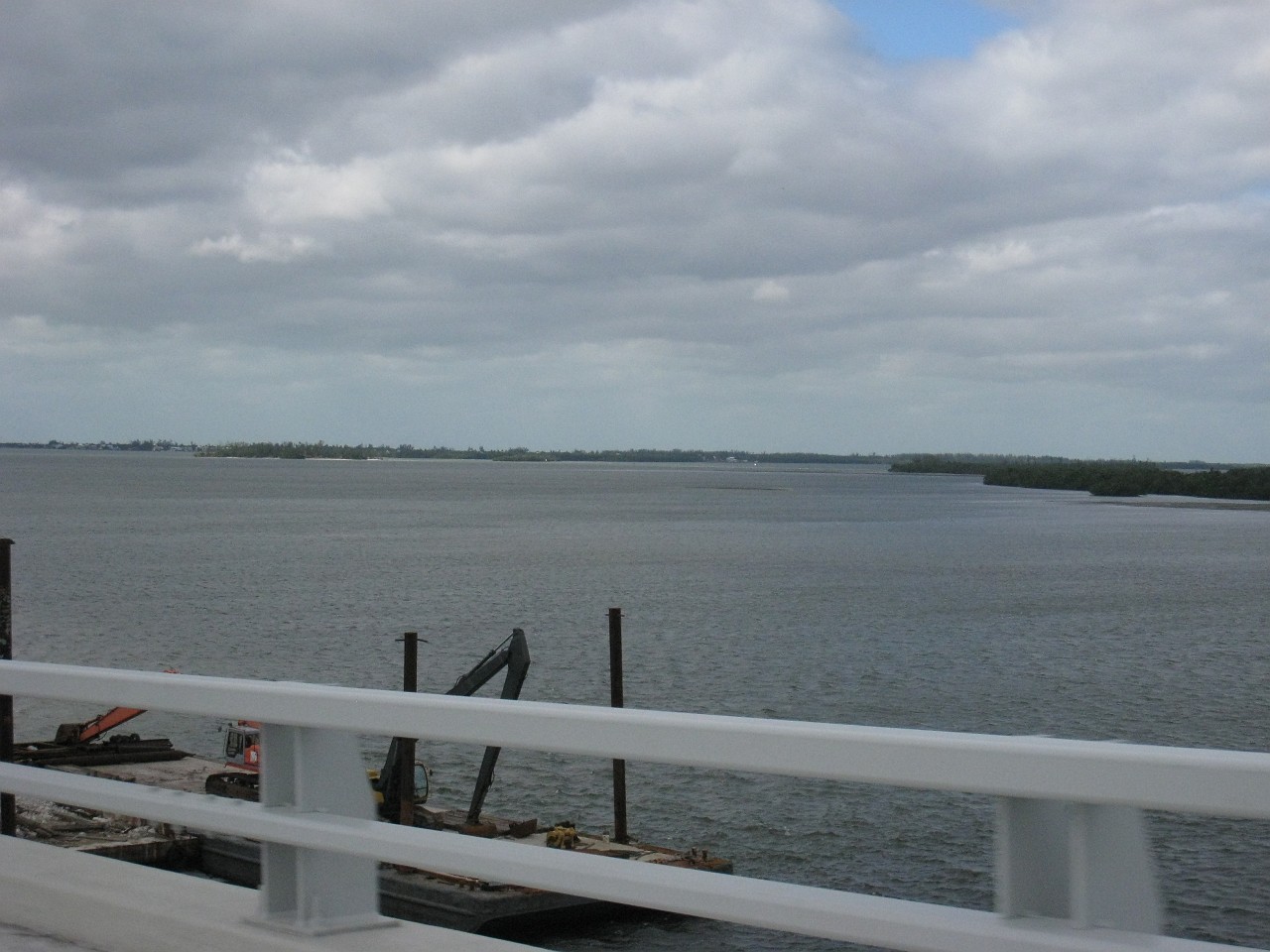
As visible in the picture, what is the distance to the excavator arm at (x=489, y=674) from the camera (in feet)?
78.7

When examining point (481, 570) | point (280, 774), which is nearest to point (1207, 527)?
point (481, 570)

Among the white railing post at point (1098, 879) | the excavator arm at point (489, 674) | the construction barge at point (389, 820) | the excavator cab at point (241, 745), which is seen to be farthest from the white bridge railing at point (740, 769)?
the excavator cab at point (241, 745)

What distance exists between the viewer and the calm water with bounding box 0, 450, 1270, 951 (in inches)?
955

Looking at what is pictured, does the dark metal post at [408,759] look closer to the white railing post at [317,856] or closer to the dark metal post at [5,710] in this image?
the dark metal post at [5,710]

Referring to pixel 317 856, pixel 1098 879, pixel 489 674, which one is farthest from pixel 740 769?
pixel 489 674

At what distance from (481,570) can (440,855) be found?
7557cm

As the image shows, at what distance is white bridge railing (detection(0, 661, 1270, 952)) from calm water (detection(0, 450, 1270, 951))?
1689 cm

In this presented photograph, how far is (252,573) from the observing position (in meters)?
77.9

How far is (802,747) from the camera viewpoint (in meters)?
3.39

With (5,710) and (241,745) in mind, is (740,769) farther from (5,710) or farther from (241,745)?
(241,745)

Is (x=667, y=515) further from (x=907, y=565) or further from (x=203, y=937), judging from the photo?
(x=203, y=937)

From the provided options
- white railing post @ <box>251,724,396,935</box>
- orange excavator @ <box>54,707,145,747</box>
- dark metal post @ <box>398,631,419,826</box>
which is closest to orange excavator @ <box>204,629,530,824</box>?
dark metal post @ <box>398,631,419,826</box>

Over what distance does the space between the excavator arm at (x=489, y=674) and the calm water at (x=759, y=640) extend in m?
2.51

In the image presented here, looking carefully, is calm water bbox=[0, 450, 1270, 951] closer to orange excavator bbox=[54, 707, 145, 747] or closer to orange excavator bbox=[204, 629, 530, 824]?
orange excavator bbox=[204, 629, 530, 824]
